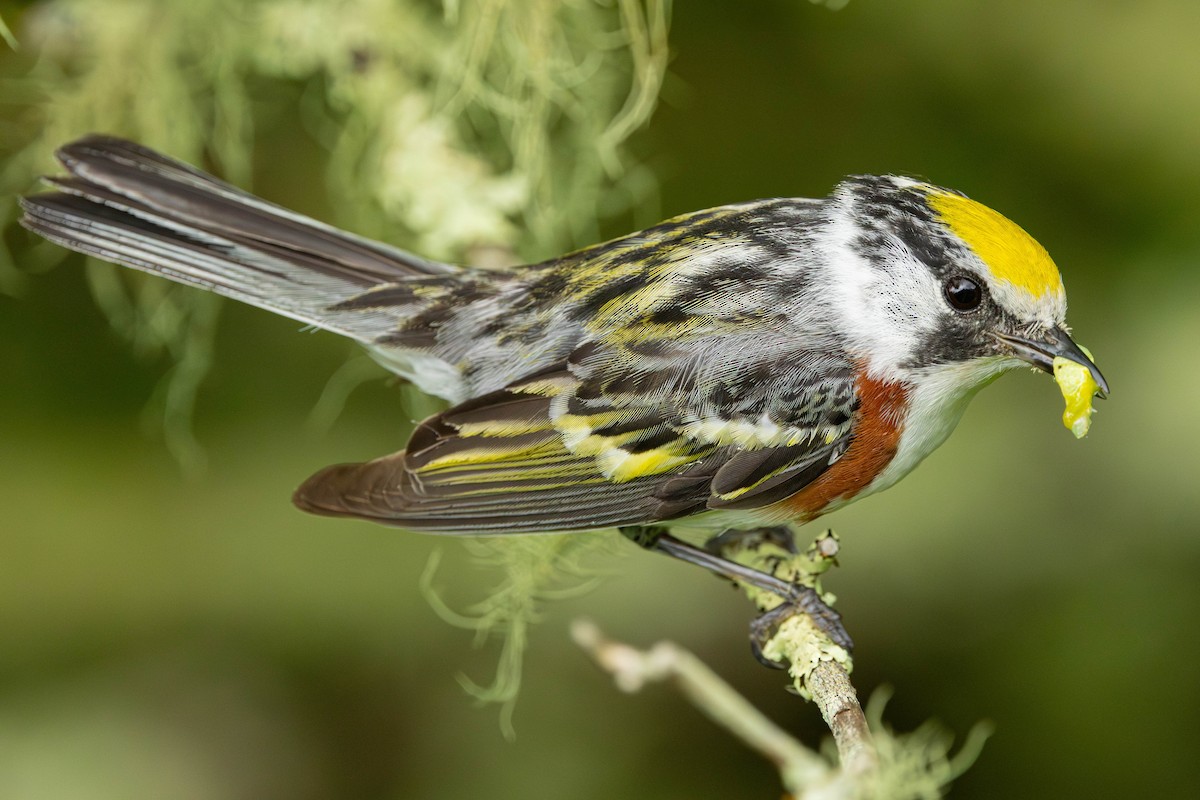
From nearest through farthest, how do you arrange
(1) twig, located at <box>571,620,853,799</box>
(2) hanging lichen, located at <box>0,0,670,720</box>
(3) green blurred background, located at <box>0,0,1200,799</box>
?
(1) twig, located at <box>571,620,853,799</box>
(2) hanging lichen, located at <box>0,0,670,720</box>
(3) green blurred background, located at <box>0,0,1200,799</box>

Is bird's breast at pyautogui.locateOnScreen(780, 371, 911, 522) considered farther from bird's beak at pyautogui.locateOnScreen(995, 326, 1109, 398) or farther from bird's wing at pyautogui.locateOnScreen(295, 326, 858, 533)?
bird's beak at pyautogui.locateOnScreen(995, 326, 1109, 398)

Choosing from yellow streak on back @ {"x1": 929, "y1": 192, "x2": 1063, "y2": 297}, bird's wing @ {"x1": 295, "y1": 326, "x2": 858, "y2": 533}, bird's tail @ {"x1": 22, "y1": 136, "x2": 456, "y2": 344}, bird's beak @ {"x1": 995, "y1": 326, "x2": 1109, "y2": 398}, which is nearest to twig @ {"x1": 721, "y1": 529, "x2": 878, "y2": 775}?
bird's wing @ {"x1": 295, "y1": 326, "x2": 858, "y2": 533}

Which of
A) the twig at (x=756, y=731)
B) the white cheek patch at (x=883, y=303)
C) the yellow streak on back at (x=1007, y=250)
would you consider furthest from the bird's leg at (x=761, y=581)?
the twig at (x=756, y=731)

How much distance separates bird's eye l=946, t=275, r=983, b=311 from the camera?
2668 millimetres

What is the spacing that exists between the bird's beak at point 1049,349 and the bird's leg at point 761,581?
74 cm

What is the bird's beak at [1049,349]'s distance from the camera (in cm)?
259

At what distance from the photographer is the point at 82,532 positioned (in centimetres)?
386

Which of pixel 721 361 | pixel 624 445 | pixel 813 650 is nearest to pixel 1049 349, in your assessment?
pixel 721 361

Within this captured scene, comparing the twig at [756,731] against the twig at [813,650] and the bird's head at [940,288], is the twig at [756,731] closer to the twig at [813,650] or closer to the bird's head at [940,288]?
the twig at [813,650]

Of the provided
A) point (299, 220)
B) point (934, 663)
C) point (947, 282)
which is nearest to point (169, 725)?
point (299, 220)

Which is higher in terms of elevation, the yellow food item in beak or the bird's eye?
the bird's eye

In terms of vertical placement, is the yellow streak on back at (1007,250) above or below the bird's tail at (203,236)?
below

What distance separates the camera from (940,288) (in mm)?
2721

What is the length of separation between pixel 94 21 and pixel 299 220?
3.46 feet
